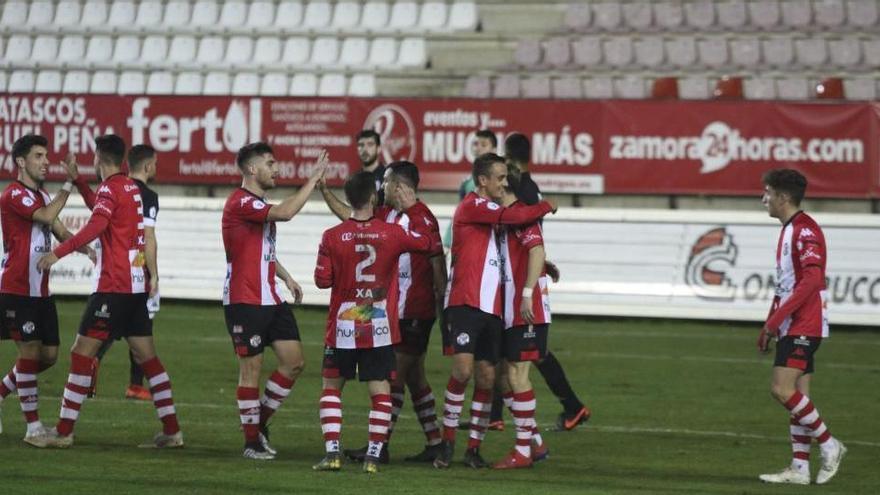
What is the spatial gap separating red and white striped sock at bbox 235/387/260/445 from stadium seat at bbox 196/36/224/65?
Answer: 18671 mm

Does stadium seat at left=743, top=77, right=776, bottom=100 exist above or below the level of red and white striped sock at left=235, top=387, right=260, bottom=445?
above

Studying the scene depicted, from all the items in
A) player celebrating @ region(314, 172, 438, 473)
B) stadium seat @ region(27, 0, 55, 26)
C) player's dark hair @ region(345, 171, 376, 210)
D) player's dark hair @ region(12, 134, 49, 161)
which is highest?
stadium seat @ region(27, 0, 55, 26)

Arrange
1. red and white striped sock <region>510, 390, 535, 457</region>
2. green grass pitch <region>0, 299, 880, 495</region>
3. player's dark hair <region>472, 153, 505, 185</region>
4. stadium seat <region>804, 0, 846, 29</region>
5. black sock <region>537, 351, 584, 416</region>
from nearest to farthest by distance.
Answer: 1. green grass pitch <region>0, 299, 880, 495</region>
2. red and white striped sock <region>510, 390, 535, 457</region>
3. player's dark hair <region>472, 153, 505, 185</region>
4. black sock <region>537, 351, 584, 416</region>
5. stadium seat <region>804, 0, 846, 29</region>

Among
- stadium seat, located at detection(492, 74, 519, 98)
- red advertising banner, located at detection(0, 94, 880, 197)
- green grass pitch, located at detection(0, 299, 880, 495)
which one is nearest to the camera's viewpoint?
green grass pitch, located at detection(0, 299, 880, 495)

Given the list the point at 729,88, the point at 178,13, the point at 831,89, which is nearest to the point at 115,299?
the point at 729,88

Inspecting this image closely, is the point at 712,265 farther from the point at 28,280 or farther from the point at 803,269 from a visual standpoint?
the point at 28,280

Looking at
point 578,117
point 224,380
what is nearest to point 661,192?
point 578,117

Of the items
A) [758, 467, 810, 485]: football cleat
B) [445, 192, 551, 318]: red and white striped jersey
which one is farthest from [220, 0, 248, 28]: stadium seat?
[758, 467, 810, 485]: football cleat

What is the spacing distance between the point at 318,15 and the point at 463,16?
9.24ft

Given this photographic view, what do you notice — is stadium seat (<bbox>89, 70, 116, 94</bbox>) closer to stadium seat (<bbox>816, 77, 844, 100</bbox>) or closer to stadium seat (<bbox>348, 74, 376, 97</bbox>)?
stadium seat (<bbox>348, 74, 376, 97</bbox>)

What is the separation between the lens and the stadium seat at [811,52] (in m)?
25.5

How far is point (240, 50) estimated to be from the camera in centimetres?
2908

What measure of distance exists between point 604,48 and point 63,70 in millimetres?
9733

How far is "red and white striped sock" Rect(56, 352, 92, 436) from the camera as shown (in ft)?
37.1
